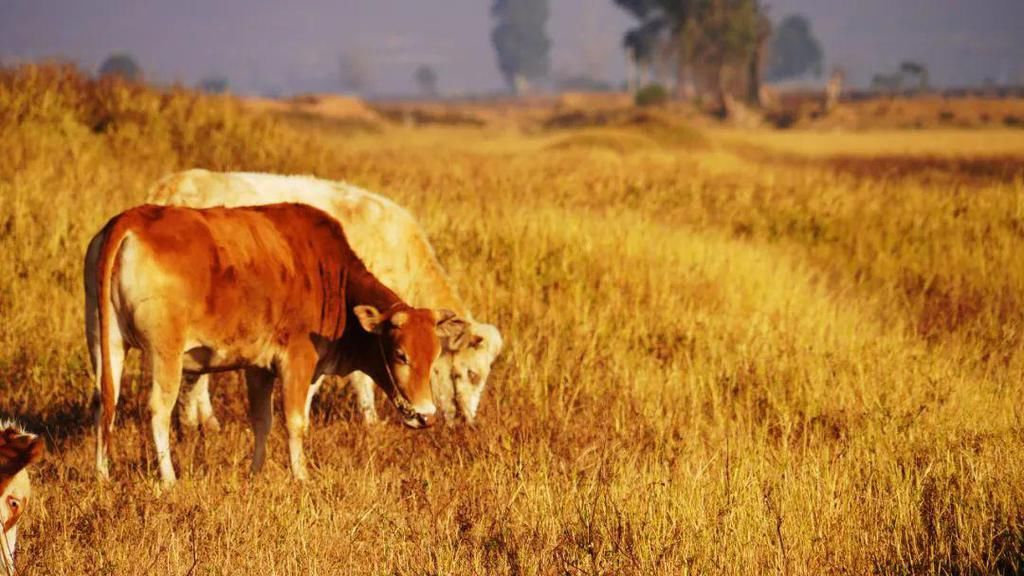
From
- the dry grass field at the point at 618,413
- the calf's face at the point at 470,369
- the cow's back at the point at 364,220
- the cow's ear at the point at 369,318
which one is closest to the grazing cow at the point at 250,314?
the cow's ear at the point at 369,318

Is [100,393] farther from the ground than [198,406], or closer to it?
farther from the ground

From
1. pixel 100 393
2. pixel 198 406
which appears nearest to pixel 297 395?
pixel 100 393

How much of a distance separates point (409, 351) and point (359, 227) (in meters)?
2.29

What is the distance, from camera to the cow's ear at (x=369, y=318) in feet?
19.1

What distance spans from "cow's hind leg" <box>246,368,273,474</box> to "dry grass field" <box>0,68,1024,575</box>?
0.70 feet

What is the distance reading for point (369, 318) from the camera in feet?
19.2

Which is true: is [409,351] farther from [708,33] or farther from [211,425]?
[708,33]

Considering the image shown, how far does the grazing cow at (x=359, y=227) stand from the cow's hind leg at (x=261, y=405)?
41.3 inches

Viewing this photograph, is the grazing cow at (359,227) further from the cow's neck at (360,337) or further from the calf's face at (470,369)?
the cow's neck at (360,337)

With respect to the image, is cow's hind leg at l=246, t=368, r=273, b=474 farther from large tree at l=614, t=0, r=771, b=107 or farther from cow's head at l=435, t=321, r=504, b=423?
large tree at l=614, t=0, r=771, b=107

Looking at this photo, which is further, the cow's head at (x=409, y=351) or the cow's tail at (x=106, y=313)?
the cow's head at (x=409, y=351)

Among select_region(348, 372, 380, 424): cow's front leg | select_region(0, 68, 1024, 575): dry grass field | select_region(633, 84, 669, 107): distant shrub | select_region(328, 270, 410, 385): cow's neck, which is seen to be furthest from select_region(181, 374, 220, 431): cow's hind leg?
select_region(633, 84, 669, 107): distant shrub

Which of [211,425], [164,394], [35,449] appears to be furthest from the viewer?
[211,425]

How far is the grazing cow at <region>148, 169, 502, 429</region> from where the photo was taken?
24.8 feet
